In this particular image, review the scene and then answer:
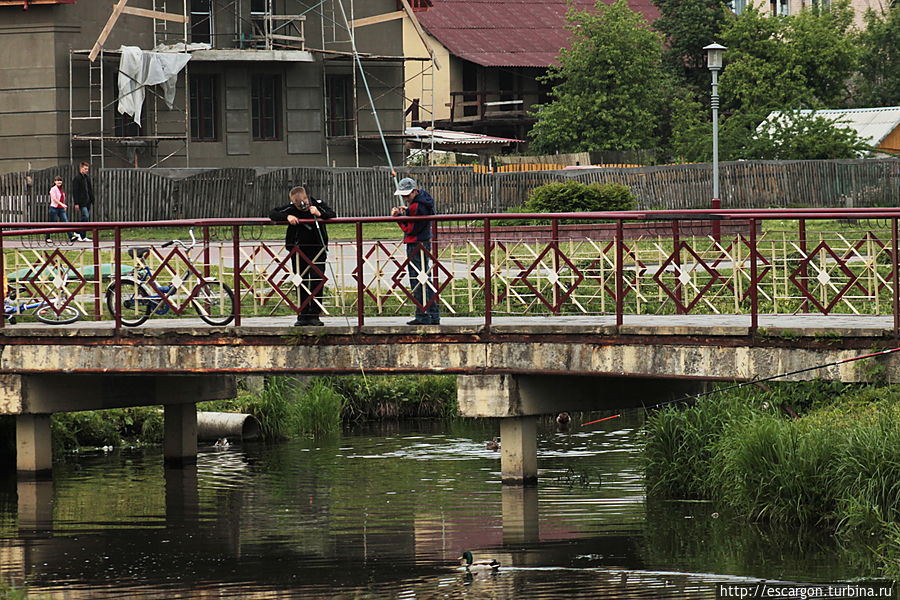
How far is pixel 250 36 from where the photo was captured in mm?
44500

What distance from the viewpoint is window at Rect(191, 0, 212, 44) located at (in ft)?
144

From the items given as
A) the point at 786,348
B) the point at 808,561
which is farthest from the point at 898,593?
the point at 786,348

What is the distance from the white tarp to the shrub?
12819mm

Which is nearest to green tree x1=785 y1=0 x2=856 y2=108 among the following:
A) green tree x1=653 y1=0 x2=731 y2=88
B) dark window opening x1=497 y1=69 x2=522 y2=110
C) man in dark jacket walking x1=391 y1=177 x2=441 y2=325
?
green tree x1=653 y1=0 x2=731 y2=88

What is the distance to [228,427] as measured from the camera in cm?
2297

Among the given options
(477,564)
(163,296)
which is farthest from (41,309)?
(477,564)

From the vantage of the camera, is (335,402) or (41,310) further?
(335,402)

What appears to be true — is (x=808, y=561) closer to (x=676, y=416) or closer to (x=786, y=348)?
(x=786, y=348)

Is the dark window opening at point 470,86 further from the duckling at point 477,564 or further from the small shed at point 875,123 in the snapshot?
the duckling at point 477,564

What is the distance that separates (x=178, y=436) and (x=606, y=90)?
123 ft

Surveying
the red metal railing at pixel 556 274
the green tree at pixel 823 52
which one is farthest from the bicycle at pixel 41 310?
the green tree at pixel 823 52

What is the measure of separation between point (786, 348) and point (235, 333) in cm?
590

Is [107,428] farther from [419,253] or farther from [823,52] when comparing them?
[823,52]

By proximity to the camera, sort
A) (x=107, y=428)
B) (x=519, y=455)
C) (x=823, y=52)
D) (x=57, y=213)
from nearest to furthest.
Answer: (x=519, y=455) → (x=107, y=428) → (x=57, y=213) → (x=823, y=52)
